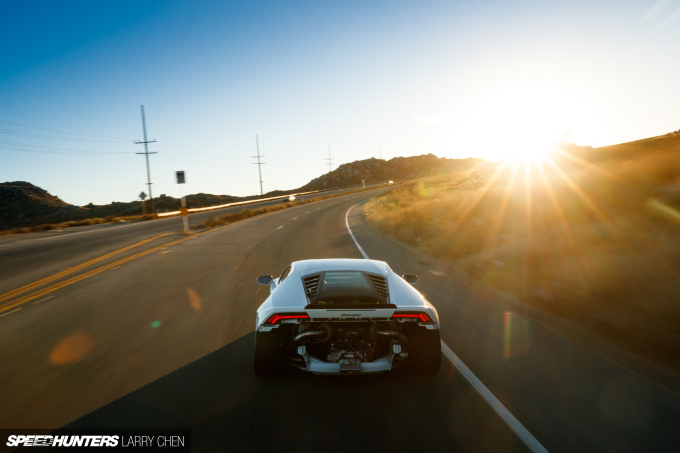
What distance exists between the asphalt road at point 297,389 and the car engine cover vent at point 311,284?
89 centimetres

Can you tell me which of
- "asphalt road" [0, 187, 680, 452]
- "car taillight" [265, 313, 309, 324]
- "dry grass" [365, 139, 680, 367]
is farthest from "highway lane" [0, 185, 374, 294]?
"dry grass" [365, 139, 680, 367]

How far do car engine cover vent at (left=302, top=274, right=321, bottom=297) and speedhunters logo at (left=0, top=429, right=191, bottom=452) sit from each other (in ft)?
5.36

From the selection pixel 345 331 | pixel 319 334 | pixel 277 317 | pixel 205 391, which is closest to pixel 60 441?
pixel 205 391

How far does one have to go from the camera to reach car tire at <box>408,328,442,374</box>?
4.55 meters

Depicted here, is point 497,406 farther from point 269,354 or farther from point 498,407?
point 269,354

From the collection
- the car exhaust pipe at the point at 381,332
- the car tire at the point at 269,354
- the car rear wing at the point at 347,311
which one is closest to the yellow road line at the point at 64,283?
the car tire at the point at 269,354

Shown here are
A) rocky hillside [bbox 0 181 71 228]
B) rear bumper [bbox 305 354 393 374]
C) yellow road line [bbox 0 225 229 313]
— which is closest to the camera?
rear bumper [bbox 305 354 393 374]

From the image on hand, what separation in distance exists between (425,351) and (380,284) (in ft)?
2.70

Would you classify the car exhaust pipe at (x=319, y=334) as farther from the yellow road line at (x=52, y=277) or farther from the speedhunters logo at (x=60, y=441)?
the yellow road line at (x=52, y=277)

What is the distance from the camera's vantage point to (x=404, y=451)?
3.41 m

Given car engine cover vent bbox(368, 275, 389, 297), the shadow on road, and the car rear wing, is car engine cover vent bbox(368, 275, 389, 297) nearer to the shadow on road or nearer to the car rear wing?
the car rear wing

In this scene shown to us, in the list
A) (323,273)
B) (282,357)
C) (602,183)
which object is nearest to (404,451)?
(282,357)

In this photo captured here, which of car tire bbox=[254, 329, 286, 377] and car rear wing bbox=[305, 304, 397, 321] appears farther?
car tire bbox=[254, 329, 286, 377]

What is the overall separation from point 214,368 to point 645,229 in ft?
28.3
